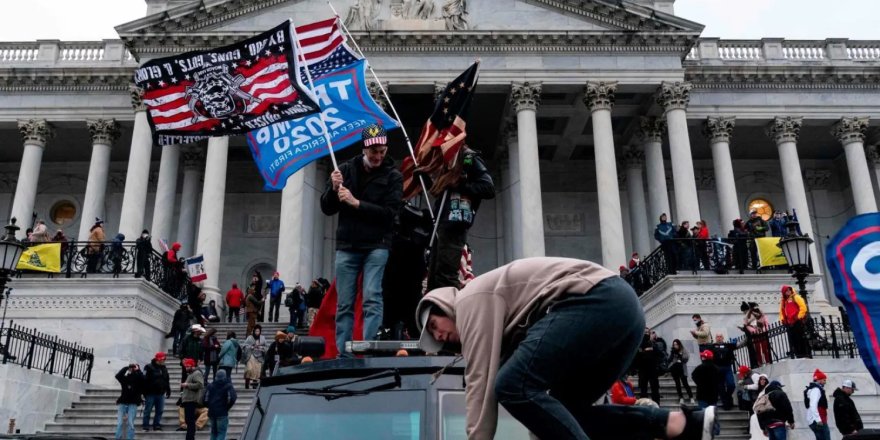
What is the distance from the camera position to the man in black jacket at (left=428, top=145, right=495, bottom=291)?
733 cm

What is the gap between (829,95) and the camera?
35062 mm

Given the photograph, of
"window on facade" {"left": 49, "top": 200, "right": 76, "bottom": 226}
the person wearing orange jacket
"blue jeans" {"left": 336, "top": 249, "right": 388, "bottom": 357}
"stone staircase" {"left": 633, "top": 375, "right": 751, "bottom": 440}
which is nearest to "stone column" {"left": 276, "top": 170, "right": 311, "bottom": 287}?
"stone staircase" {"left": 633, "top": 375, "right": 751, "bottom": 440}

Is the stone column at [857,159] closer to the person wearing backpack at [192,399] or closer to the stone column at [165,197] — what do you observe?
the person wearing backpack at [192,399]

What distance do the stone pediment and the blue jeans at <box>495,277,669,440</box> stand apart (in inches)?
1153

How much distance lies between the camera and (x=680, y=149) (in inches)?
1170

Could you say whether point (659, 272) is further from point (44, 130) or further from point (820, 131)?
point (44, 130)

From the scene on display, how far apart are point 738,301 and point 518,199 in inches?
420

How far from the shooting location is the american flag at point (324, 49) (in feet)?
42.2

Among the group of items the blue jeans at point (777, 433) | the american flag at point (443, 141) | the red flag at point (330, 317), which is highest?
the american flag at point (443, 141)

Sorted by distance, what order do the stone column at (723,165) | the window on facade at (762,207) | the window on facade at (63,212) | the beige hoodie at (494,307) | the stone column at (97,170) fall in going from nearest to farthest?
the beige hoodie at (494,307)
the stone column at (723,165)
the stone column at (97,170)
the window on facade at (762,207)
the window on facade at (63,212)

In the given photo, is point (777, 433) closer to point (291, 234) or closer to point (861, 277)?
point (861, 277)

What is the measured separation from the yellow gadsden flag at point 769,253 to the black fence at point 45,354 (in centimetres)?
2095

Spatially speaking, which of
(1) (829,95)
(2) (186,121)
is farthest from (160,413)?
(1) (829,95)

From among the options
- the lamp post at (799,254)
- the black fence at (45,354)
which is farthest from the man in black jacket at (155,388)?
the lamp post at (799,254)
